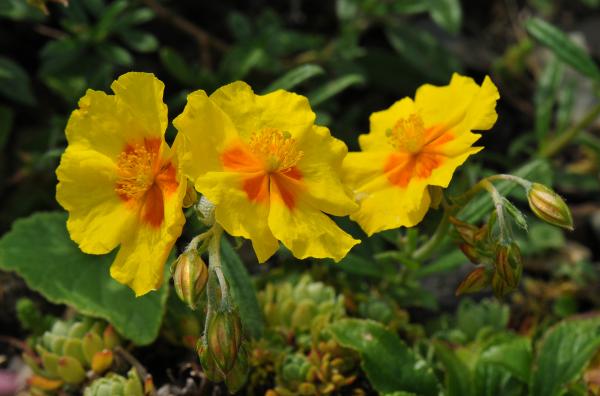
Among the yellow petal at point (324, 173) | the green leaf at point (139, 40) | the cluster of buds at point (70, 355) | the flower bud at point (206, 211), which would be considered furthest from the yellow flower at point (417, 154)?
the green leaf at point (139, 40)

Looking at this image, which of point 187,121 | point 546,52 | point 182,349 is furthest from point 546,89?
point 187,121

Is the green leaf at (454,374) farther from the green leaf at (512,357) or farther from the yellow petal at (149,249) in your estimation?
the yellow petal at (149,249)

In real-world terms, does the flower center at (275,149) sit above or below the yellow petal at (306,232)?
above

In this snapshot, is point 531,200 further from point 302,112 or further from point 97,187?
point 97,187

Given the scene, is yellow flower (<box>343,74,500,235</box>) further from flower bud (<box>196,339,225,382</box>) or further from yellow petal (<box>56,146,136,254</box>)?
yellow petal (<box>56,146,136,254</box>)

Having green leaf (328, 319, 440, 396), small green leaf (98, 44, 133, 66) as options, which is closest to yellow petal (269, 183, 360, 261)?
green leaf (328, 319, 440, 396)

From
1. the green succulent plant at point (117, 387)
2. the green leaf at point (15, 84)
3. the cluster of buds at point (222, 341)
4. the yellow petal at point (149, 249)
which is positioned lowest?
the green succulent plant at point (117, 387)

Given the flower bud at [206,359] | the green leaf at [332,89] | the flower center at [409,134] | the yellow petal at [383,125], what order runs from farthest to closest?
the green leaf at [332,89]
the yellow petal at [383,125]
the flower center at [409,134]
the flower bud at [206,359]

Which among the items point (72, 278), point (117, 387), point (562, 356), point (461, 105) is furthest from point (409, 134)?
point (72, 278)
